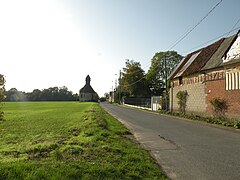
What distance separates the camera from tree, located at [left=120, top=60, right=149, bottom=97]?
8188cm

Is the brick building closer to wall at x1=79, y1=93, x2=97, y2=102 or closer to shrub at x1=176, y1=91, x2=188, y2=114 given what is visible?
shrub at x1=176, y1=91, x2=188, y2=114

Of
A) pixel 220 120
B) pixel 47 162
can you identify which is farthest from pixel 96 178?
pixel 220 120

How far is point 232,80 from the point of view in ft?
66.0

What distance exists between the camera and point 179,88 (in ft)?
107

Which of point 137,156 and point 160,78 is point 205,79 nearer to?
point 137,156

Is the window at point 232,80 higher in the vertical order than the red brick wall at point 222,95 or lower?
higher

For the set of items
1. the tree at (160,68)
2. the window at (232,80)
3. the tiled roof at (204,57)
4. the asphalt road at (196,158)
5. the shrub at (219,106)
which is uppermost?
the tree at (160,68)

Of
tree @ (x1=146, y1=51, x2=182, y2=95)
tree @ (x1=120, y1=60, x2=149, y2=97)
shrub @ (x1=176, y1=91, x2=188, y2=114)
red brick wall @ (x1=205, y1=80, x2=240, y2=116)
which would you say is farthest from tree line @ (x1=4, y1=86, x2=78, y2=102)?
red brick wall @ (x1=205, y1=80, x2=240, y2=116)

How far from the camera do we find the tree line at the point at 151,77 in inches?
3100

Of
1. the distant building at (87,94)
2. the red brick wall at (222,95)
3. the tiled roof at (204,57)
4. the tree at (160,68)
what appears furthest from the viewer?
the distant building at (87,94)

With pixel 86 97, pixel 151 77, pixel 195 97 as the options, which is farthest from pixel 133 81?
pixel 195 97

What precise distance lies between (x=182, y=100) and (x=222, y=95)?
9.32 m

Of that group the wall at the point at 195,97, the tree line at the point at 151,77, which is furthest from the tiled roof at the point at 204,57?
the tree line at the point at 151,77

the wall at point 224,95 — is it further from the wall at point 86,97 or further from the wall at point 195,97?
the wall at point 86,97
